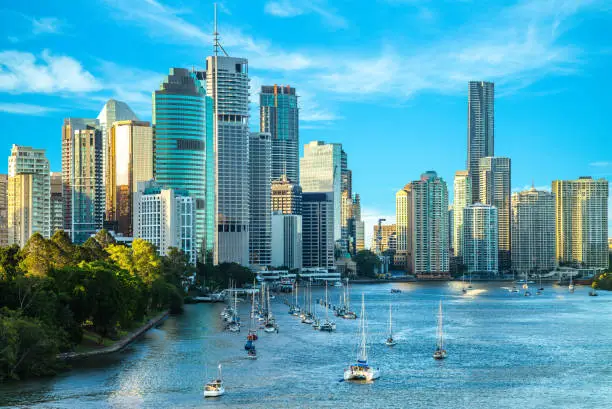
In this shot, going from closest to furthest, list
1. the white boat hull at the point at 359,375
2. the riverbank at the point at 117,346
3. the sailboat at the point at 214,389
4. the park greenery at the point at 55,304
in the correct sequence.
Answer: the sailboat at the point at 214,389 → the park greenery at the point at 55,304 → the white boat hull at the point at 359,375 → the riverbank at the point at 117,346

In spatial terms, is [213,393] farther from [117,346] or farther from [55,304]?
[117,346]

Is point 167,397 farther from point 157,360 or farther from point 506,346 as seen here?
point 506,346

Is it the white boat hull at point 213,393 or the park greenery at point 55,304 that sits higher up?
the park greenery at point 55,304

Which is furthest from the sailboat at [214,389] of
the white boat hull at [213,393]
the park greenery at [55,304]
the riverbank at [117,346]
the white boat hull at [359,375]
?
the riverbank at [117,346]

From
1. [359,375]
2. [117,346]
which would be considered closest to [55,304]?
[117,346]

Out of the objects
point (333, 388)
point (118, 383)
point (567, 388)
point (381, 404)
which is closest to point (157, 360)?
point (118, 383)

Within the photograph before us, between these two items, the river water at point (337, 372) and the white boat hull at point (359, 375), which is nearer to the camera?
the river water at point (337, 372)

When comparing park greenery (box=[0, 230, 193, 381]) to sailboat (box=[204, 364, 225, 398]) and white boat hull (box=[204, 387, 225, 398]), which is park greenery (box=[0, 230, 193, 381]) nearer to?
sailboat (box=[204, 364, 225, 398])

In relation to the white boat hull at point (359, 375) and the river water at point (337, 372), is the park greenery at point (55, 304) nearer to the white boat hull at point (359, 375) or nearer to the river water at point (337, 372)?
the river water at point (337, 372)
